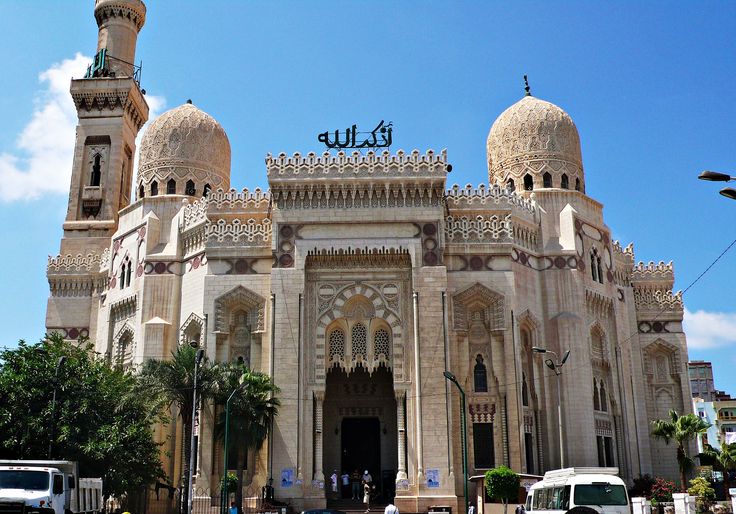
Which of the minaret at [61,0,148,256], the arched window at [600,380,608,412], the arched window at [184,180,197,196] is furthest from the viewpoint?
the minaret at [61,0,148,256]

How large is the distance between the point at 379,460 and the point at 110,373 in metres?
12.7

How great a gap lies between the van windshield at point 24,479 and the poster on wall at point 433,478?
1621cm

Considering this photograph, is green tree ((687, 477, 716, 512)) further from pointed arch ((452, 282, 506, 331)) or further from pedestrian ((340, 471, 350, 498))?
pedestrian ((340, 471, 350, 498))

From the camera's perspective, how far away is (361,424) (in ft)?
122

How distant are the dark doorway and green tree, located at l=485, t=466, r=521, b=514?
25.4ft

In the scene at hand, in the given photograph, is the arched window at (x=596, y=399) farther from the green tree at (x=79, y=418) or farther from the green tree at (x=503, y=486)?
the green tree at (x=79, y=418)

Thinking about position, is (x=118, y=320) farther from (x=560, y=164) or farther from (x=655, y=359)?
(x=655, y=359)

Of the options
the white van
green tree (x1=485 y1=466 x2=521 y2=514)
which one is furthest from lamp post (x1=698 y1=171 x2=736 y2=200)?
green tree (x1=485 y1=466 x2=521 y2=514)

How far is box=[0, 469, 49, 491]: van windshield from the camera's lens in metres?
19.9

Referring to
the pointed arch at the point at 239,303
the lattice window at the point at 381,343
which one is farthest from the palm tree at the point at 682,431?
the pointed arch at the point at 239,303

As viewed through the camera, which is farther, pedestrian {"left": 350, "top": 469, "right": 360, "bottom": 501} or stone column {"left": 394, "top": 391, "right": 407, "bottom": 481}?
pedestrian {"left": 350, "top": 469, "right": 360, "bottom": 501}

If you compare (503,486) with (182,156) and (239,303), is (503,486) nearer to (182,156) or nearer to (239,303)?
(239,303)

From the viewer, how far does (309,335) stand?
113 ft

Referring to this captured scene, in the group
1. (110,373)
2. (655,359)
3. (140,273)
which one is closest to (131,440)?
(110,373)
